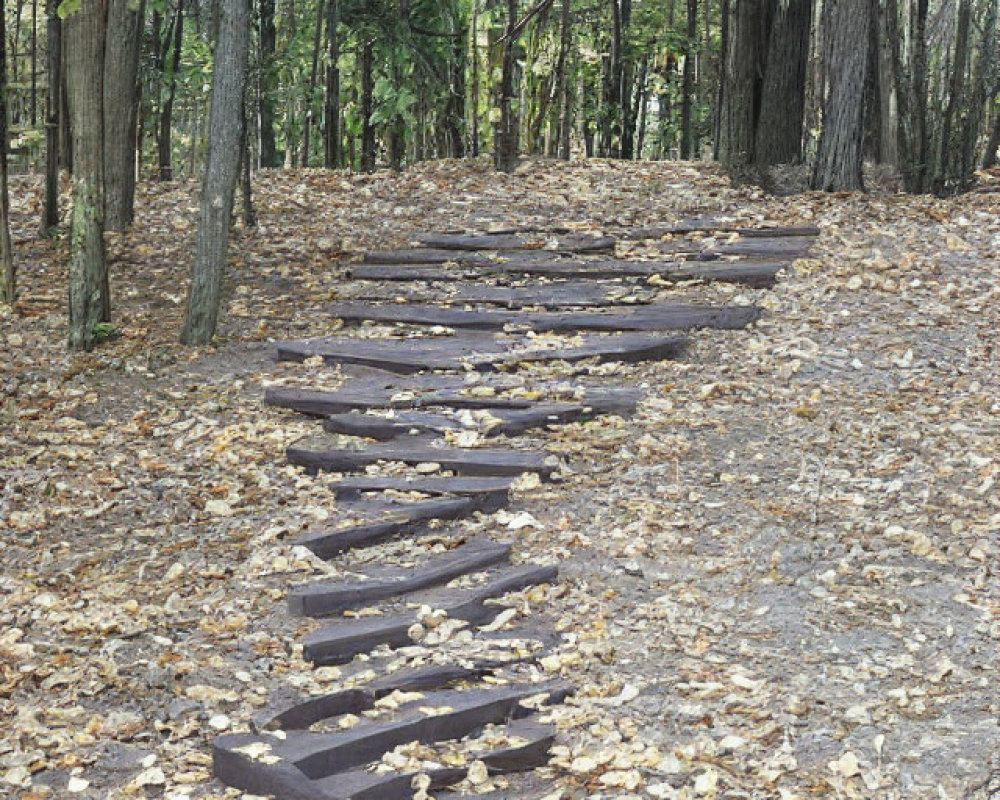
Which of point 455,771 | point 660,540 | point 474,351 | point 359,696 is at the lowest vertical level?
point 455,771

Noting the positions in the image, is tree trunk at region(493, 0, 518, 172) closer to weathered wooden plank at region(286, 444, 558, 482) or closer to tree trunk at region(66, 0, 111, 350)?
tree trunk at region(66, 0, 111, 350)

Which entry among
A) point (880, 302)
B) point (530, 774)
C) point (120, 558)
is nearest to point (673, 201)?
point (880, 302)

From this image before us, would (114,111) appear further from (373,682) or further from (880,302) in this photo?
(373,682)

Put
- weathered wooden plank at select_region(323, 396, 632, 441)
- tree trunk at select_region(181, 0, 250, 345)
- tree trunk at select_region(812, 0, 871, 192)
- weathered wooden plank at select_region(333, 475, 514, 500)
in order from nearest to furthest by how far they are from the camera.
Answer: weathered wooden plank at select_region(333, 475, 514, 500) < weathered wooden plank at select_region(323, 396, 632, 441) < tree trunk at select_region(181, 0, 250, 345) < tree trunk at select_region(812, 0, 871, 192)

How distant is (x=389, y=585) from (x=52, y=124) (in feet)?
26.7

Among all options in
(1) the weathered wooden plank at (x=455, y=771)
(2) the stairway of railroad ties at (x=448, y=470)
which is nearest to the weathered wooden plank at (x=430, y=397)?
(2) the stairway of railroad ties at (x=448, y=470)

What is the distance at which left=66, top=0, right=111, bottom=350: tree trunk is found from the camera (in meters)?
8.79

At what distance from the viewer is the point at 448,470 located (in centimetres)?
678

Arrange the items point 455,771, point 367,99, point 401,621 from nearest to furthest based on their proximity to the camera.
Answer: point 455,771 → point 401,621 → point 367,99

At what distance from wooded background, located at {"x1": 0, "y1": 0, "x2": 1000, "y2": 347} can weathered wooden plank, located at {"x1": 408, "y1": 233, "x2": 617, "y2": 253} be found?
6.89 feet

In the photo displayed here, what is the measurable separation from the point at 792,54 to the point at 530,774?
30.9 ft

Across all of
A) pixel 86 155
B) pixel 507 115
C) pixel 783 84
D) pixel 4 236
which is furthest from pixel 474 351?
pixel 507 115

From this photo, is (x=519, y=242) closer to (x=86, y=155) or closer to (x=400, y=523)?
(x=86, y=155)

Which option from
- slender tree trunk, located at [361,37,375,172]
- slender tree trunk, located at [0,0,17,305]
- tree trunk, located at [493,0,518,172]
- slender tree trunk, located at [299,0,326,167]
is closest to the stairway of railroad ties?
slender tree trunk, located at [0,0,17,305]
